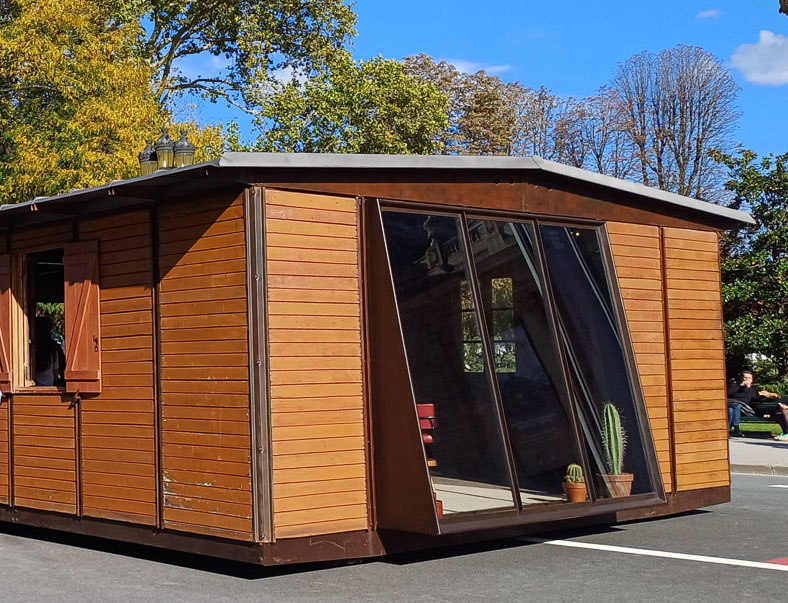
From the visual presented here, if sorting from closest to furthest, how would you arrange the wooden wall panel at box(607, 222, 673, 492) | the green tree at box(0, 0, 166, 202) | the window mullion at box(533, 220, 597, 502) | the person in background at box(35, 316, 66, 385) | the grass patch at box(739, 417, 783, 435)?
the window mullion at box(533, 220, 597, 502) → the wooden wall panel at box(607, 222, 673, 492) → the person in background at box(35, 316, 66, 385) → the green tree at box(0, 0, 166, 202) → the grass patch at box(739, 417, 783, 435)

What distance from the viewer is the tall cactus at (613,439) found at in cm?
954

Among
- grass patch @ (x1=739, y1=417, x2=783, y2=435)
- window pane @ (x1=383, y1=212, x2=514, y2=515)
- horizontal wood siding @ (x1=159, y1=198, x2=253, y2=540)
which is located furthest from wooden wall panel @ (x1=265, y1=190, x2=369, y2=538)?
grass patch @ (x1=739, y1=417, x2=783, y2=435)

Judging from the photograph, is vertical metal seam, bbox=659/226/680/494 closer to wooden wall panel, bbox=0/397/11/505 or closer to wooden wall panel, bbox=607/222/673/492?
wooden wall panel, bbox=607/222/673/492

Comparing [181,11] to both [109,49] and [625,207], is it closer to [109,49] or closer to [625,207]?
[109,49]

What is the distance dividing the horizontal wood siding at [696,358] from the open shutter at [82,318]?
5.47 metres

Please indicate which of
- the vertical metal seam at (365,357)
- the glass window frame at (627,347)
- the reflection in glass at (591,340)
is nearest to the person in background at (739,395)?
the glass window frame at (627,347)

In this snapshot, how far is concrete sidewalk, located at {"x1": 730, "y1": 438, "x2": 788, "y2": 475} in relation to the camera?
1489cm

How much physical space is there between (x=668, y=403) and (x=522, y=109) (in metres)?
31.5

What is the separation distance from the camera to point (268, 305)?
8102mm

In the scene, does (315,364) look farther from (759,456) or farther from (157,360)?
(759,456)

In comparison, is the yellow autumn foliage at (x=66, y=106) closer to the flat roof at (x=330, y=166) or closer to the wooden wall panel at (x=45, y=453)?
the wooden wall panel at (x=45, y=453)

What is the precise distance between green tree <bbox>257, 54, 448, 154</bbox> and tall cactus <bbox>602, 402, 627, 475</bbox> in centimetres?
1820

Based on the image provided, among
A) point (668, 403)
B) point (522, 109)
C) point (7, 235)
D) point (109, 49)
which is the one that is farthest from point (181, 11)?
point (668, 403)

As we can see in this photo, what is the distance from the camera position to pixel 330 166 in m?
8.38
